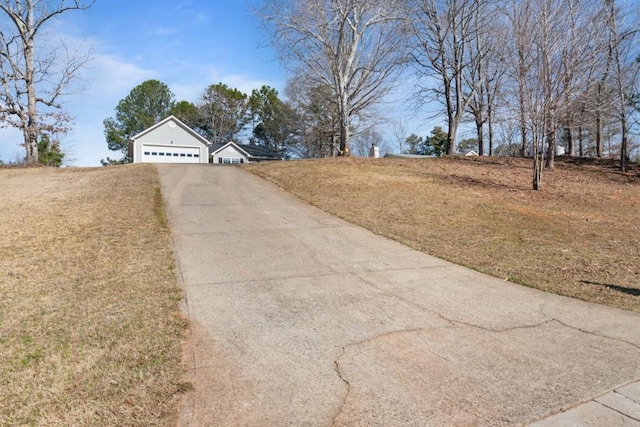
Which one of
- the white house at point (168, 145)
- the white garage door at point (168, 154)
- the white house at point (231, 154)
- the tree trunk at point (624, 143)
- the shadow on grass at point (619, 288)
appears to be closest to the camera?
the shadow on grass at point (619, 288)

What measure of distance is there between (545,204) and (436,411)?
10.6 m

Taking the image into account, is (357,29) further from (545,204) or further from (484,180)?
(545,204)

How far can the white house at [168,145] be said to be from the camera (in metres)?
32.4

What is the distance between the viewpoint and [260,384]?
8.74ft

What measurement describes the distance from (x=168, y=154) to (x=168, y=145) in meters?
0.74

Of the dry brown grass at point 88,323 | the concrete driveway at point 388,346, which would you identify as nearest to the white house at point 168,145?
the dry brown grass at point 88,323

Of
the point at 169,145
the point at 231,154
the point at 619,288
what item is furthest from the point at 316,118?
the point at 619,288

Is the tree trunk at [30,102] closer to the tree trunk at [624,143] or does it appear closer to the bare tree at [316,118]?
the bare tree at [316,118]


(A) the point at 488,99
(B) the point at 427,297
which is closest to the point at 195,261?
(B) the point at 427,297

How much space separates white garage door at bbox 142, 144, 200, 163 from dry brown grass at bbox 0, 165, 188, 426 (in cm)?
2655

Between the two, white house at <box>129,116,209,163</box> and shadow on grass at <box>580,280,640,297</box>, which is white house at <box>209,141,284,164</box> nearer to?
white house at <box>129,116,209,163</box>

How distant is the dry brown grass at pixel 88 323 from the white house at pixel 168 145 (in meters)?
26.6

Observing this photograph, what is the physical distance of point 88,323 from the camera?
345 centimetres

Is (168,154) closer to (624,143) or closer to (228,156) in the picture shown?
(228,156)
